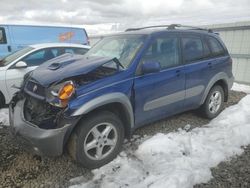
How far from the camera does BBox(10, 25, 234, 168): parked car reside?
122 inches

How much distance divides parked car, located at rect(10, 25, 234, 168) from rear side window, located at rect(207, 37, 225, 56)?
18 centimetres

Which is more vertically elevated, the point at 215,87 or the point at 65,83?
the point at 65,83

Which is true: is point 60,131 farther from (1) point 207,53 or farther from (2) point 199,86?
(1) point 207,53

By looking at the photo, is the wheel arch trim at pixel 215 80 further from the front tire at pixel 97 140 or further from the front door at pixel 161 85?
the front tire at pixel 97 140

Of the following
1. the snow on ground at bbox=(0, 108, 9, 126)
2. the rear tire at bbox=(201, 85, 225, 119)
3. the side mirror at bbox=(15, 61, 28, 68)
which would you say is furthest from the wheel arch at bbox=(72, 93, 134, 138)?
the side mirror at bbox=(15, 61, 28, 68)

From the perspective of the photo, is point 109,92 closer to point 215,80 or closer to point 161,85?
point 161,85

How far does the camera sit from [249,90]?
8023mm

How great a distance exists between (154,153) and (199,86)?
1.70 metres

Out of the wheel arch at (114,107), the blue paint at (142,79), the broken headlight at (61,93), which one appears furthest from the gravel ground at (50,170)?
the broken headlight at (61,93)

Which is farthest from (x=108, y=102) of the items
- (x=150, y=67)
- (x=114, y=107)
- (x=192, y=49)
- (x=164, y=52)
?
(x=192, y=49)

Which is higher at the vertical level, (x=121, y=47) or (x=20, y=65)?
(x=121, y=47)

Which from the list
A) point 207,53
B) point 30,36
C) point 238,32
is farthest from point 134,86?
point 30,36

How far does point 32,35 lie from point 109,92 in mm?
8609

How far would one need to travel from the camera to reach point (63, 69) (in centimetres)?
348
